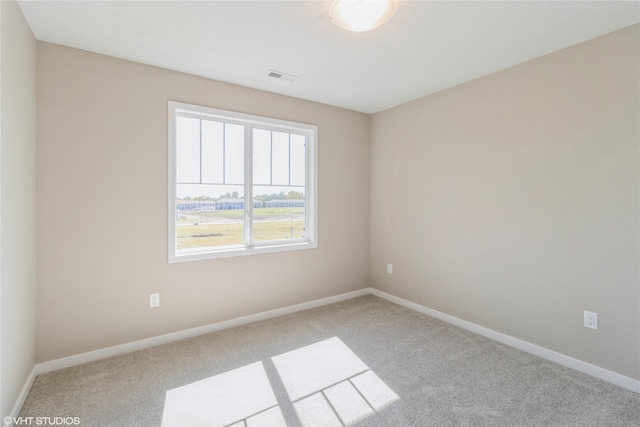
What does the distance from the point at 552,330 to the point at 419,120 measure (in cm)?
239

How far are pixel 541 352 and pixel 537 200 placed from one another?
4.14 feet

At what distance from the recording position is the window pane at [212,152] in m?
3.03

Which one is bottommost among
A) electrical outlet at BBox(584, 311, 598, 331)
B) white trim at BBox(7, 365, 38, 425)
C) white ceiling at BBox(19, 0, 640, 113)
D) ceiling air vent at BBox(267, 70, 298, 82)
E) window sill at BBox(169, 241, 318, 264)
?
white trim at BBox(7, 365, 38, 425)

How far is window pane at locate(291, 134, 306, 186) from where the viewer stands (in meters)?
3.64

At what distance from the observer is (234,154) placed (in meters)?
3.20

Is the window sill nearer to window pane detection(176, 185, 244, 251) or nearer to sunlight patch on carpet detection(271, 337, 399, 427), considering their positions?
window pane detection(176, 185, 244, 251)

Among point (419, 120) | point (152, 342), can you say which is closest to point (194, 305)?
point (152, 342)

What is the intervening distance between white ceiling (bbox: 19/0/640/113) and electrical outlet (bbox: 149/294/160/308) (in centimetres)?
204

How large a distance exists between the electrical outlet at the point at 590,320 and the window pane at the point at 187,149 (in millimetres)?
3477

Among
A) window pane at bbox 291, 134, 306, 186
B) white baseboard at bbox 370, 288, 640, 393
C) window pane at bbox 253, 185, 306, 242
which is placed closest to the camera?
white baseboard at bbox 370, 288, 640, 393

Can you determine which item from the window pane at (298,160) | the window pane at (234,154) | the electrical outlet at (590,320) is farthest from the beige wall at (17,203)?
the electrical outlet at (590,320)

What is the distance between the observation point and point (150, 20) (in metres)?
1.99

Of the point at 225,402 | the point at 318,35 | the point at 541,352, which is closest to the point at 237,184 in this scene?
the point at 318,35

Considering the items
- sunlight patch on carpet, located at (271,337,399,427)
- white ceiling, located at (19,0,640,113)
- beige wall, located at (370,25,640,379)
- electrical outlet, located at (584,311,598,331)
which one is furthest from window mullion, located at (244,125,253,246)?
electrical outlet, located at (584,311,598,331)
